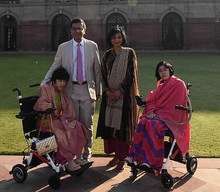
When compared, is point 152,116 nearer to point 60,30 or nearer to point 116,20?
point 116,20

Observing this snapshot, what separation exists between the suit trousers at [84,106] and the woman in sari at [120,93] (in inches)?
10.0

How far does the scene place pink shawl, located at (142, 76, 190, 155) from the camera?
3682 millimetres

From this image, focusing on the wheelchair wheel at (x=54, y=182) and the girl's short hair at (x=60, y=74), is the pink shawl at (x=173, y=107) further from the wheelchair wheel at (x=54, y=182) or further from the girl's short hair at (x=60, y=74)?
the wheelchair wheel at (x=54, y=182)

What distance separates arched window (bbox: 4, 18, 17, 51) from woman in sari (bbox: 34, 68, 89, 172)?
75.7 feet


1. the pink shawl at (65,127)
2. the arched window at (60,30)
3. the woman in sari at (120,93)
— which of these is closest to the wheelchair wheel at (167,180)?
the woman in sari at (120,93)

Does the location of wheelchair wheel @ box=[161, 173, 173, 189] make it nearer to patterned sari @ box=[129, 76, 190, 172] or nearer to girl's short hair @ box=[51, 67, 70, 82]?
patterned sari @ box=[129, 76, 190, 172]

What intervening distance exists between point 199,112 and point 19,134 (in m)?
4.51

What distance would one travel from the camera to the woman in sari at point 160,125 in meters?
3.57

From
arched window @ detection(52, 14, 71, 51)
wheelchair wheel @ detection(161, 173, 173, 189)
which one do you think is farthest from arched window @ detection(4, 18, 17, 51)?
wheelchair wheel @ detection(161, 173, 173, 189)

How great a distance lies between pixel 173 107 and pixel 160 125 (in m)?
0.35

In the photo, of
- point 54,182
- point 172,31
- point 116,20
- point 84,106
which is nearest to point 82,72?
point 84,106

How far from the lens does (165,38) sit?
79.4 ft

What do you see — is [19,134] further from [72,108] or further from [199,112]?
[199,112]

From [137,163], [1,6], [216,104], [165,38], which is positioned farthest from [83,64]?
[1,6]
